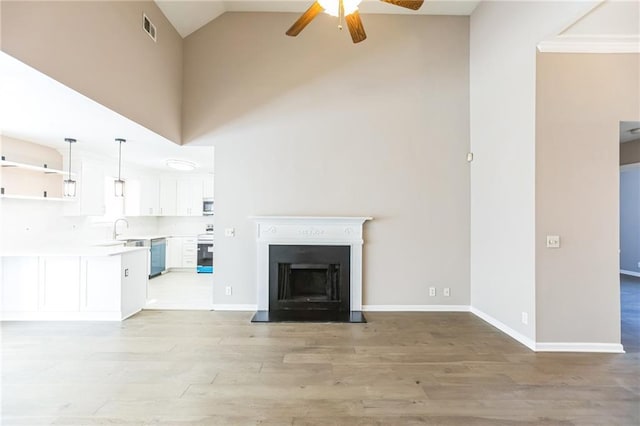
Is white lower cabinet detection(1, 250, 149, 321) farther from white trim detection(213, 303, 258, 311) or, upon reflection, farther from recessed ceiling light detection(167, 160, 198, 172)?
recessed ceiling light detection(167, 160, 198, 172)

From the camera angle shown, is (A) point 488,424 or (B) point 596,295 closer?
(A) point 488,424

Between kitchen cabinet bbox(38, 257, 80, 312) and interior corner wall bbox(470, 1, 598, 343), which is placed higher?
interior corner wall bbox(470, 1, 598, 343)

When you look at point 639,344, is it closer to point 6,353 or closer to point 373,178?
point 373,178

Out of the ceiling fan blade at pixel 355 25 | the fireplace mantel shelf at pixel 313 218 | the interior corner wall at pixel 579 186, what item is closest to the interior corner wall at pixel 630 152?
the interior corner wall at pixel 579 186

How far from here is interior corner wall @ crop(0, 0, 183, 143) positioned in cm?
206

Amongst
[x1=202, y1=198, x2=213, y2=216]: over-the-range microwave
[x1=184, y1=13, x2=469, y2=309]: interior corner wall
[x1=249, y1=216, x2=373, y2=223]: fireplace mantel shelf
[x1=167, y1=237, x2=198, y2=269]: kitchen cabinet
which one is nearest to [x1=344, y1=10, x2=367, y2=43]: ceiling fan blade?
[x1=184, y1=13, x2=469, y2=309]: interior corner wall

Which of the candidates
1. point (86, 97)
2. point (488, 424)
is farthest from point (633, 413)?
point (86, 97)

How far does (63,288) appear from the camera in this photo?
3764 mm

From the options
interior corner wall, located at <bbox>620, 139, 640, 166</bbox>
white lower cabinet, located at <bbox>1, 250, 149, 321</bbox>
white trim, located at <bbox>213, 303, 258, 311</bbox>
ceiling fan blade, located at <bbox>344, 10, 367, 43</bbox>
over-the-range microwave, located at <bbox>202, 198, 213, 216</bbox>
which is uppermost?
ceiling fan blade, located at <bbox>344, 10, 367, 43</bbox>

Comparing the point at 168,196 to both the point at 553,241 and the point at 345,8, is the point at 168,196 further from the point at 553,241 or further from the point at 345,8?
the point at 553,241

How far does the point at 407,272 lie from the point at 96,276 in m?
4.17

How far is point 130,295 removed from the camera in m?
4.00

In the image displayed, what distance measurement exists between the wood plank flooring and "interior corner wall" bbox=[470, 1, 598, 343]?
574mm

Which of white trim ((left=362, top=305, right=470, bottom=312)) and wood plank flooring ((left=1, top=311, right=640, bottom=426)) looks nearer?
wood plank flooring ((left=1, top=311, right=640, bottom=426))
